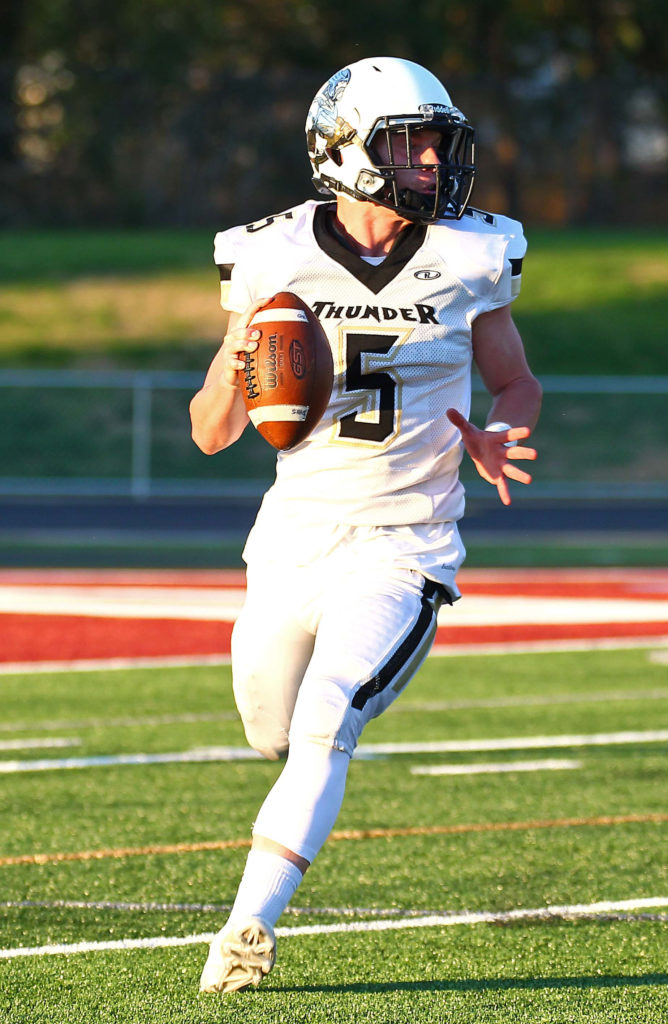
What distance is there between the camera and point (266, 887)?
309 centimetres

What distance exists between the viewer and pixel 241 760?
5.88m

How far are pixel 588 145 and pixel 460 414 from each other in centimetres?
2532

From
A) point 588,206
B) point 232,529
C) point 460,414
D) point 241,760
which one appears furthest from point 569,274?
point 460,414

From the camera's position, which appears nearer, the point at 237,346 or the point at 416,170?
the point at 237,346

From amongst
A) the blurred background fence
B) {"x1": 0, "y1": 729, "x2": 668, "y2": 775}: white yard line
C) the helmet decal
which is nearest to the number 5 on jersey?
the helmet decal

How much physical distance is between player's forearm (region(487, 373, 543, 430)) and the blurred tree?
2292 cm

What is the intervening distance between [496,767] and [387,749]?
50 cm

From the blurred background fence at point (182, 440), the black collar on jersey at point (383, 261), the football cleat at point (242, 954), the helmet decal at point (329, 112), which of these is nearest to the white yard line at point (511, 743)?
the black collar on jersey at point (383, 261)

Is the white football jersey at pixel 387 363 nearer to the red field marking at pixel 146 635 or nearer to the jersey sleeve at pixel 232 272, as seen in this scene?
the jersey sleeve at pixel 232 272

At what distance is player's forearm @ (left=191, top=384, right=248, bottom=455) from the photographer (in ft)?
11.9

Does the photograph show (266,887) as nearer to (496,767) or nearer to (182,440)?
(496,767)

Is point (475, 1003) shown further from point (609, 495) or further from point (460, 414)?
point (609, 495)

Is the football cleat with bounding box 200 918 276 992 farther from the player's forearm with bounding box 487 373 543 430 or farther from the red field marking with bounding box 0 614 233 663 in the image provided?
the red field marking with bounding box 0 614 233 663

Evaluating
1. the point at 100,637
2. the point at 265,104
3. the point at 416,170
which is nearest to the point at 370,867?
the point at 416,170
